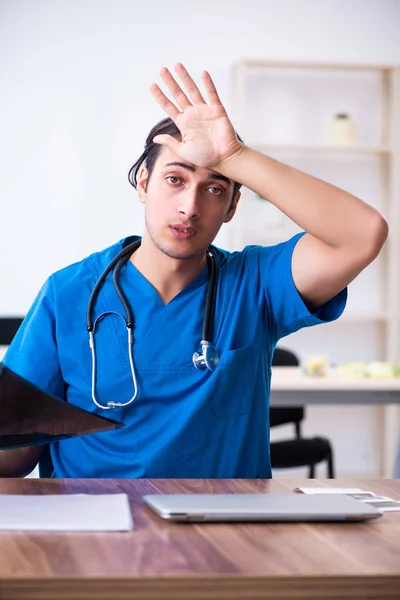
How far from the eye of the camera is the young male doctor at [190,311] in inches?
61.2

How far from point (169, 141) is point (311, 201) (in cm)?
29

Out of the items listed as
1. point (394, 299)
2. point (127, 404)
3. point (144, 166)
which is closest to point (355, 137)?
point (394, 299)

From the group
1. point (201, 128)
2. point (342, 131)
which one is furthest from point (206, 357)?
point (342, 131)

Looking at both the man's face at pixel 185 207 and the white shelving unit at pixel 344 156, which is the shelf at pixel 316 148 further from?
the man's face at pixel 185 207

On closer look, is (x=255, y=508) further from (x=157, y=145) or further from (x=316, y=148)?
(x=316, y=148)

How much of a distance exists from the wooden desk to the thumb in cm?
76

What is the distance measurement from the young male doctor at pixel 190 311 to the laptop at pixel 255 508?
360mm

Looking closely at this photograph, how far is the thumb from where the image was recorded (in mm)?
1631

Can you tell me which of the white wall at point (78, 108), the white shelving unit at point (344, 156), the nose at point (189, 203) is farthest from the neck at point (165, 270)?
the white wall at point (78, 108)

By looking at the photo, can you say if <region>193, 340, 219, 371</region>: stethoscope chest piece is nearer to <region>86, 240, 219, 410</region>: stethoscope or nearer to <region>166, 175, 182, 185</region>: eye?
<region>86, 240, 219, 410</region>: stethoscope

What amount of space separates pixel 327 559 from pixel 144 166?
3.42 feet

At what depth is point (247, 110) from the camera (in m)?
5.11

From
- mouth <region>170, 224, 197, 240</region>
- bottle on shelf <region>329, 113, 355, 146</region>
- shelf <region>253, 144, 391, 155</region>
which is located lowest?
mouth <region>170, 224, 197, 240</region>

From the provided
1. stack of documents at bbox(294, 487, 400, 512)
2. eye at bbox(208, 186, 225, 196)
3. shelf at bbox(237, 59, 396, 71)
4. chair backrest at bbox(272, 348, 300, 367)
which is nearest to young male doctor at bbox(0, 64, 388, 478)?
eye at bbox(208, 186, 225, 196)
